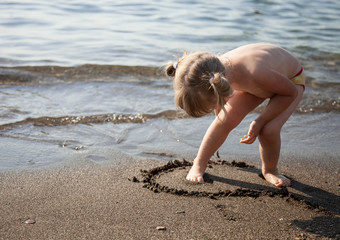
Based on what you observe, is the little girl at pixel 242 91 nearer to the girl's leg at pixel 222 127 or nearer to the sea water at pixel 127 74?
the girl's leg at pixel 222 127

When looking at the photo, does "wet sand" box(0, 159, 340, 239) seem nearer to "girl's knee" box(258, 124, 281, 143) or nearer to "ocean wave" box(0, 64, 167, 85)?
"girl's knee" box(258, 124, 281, 143)

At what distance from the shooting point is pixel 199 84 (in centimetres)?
277

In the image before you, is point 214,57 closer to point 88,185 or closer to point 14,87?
point 88,185

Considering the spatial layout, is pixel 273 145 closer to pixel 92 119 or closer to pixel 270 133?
pixel 270 133

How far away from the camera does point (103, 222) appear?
2525 mm

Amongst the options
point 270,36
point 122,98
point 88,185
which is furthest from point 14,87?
point 270,36

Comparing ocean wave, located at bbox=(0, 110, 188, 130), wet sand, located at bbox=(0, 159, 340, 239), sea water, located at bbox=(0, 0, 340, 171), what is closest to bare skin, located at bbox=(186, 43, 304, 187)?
wet sand, located at bbox=(0, 159, 340, 239)

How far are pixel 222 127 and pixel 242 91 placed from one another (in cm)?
30

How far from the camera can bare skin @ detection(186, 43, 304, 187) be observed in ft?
9.98

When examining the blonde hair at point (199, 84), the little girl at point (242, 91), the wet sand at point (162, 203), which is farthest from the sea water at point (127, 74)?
the blonde hair at point (199, 84)

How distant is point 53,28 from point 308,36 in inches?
213

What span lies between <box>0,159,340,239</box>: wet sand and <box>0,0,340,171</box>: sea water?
12.2 inches

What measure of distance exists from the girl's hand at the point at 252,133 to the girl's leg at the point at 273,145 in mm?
95

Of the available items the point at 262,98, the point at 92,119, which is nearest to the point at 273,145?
the point at 262,98
